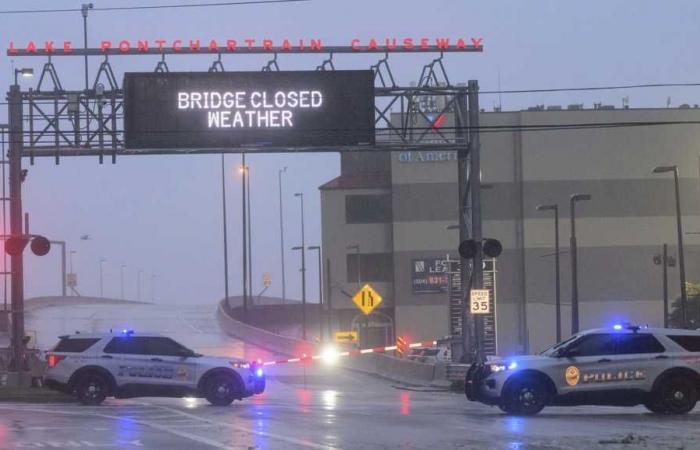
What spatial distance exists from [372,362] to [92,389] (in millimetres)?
18207

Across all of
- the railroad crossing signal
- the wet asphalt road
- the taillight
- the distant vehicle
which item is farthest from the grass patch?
the railroad crossing signal

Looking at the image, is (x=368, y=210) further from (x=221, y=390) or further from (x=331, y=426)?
(x=331, y=426)

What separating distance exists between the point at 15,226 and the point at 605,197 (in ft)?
161

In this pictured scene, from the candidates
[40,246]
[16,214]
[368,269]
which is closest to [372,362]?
[40,246]

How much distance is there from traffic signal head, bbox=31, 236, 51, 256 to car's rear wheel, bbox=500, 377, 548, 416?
14.1m

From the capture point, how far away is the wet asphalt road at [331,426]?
565 inches

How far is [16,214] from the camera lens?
1115 inches

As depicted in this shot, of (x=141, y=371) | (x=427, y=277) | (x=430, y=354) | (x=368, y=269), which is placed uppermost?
(x=368, y=269)

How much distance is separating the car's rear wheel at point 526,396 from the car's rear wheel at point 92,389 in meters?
9.29

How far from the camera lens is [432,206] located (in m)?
71.6

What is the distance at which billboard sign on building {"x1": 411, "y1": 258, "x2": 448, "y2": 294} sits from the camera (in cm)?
7012

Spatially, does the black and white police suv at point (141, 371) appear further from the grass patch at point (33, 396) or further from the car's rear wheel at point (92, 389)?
the grass patch at point (33, 396)

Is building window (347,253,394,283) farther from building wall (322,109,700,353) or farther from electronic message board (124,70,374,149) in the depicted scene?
electronic message board (124,70,374,149)

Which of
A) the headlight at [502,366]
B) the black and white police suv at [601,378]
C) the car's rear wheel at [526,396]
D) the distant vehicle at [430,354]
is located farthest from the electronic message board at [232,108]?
the distant vehicle at [430,354]
